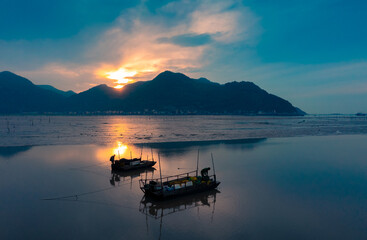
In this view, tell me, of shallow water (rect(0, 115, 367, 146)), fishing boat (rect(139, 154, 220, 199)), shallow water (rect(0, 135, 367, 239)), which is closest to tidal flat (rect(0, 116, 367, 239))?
shallow water (rect(0, 135, 367, 239))

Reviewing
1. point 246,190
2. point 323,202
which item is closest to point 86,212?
point 246,190

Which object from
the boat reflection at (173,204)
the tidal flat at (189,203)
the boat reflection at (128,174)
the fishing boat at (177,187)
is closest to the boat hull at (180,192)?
the fishing boat at (177,187)

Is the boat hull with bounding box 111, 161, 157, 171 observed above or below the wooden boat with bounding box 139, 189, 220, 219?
above

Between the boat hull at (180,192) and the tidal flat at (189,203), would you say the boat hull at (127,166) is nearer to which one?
the tidal flat at (189,203)

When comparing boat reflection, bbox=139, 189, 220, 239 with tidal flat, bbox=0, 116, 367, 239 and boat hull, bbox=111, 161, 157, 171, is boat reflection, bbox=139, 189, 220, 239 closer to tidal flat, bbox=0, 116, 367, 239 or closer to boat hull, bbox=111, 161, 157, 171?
tidal flat, bbox=0, 116, 367, 239

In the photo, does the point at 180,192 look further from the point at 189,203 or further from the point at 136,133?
the point at 136,133

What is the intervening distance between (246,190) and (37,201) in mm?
20733

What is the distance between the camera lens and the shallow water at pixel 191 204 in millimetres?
15984

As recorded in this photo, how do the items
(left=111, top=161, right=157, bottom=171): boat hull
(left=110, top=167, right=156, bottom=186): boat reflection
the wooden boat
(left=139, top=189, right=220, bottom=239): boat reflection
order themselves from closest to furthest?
(left=139, top=189, right=220, bottom=239): boat reflection → the wooden boat → (left=110, top=167, right=156, bottom=186): boat reflection → (left=111, top=161, right=157, bottom=171): boat hull

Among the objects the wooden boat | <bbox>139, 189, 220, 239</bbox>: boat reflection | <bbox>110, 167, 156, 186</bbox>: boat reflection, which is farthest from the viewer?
<bbox>110, 167, 156, 186</bbox>: boat reflection

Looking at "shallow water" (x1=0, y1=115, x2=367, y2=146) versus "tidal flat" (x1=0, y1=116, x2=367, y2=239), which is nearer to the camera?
"tidal flat" (x1=0, y1=116, x2=367, y2=239)

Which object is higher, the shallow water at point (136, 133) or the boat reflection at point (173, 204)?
the shallow water at point (136, 133)

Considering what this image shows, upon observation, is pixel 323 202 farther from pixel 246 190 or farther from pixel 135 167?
pixel 135 167

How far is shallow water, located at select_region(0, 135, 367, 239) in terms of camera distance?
52.4 feet
